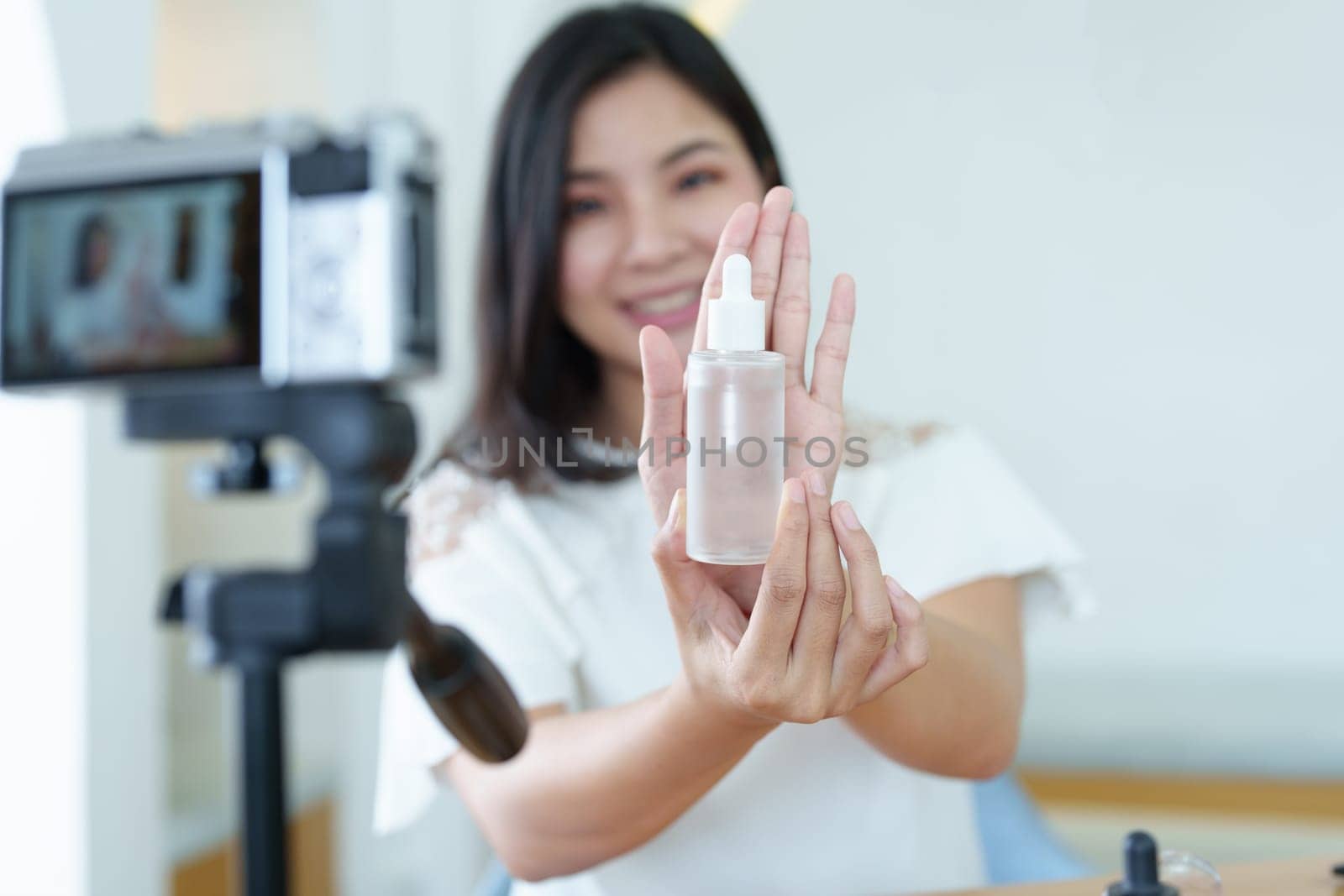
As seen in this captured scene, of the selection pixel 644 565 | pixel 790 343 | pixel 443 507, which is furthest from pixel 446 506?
pixel 790 343

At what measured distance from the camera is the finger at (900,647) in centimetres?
41

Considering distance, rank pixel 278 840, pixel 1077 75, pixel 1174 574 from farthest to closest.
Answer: pixel 1174 574 < pixel 1077 75 < pixel 278 840

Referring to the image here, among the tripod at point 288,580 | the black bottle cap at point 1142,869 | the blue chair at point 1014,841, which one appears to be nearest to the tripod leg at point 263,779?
the tripod at point 288,580

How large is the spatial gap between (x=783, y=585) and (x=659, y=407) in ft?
0.26

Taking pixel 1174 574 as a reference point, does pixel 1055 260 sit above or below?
above

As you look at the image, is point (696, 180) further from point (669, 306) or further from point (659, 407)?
point (659, 407)

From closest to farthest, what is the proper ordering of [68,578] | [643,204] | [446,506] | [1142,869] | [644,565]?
1. [1142,869]
2. [643,204]
3. [644,565]
4. [446,506]
5. [68,578]

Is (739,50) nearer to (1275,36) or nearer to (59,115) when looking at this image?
(1275,36)

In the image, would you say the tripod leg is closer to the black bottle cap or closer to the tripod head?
the tripod head

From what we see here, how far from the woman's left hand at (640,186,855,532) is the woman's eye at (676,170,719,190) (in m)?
0.13

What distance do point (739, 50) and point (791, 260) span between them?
342 mm

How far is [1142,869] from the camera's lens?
454 millimetres

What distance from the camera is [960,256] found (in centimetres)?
67

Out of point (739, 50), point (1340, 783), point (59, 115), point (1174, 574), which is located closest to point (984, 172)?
point (739, 50)
